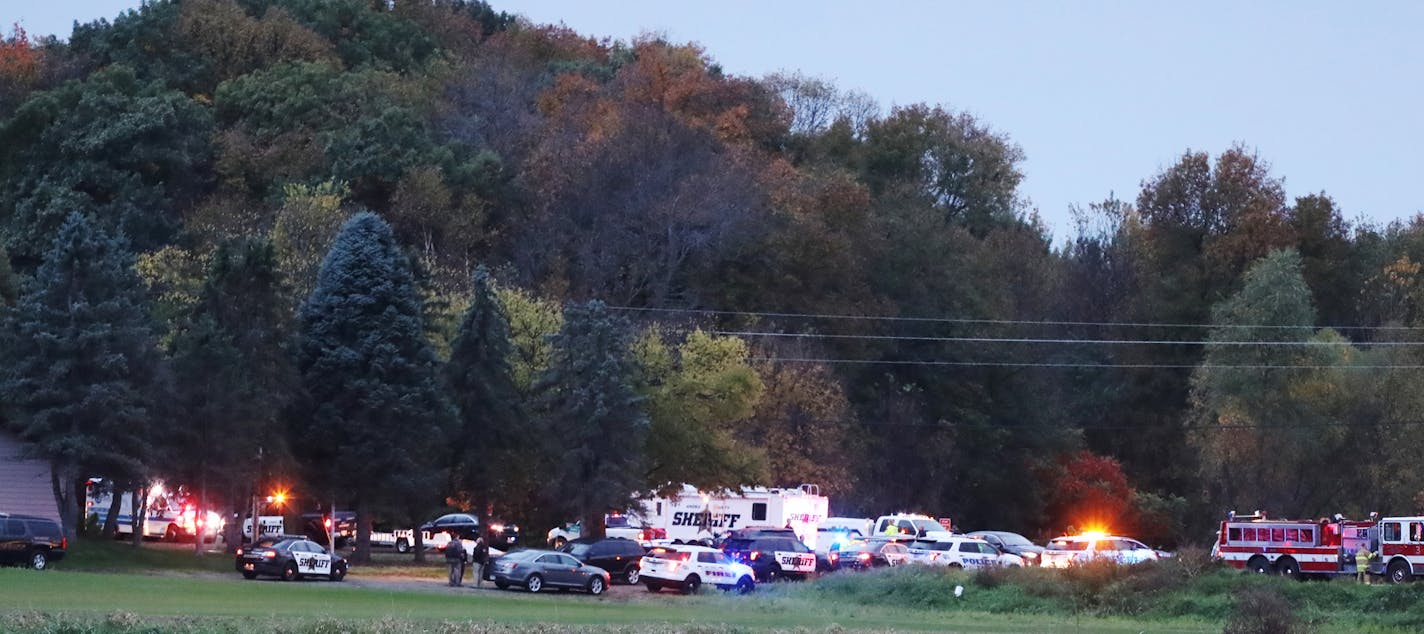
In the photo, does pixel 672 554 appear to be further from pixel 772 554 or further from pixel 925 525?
pixel 925 525

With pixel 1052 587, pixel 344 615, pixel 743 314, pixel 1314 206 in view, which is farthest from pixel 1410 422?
pixel 344 615

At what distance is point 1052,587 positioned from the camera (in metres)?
49.2

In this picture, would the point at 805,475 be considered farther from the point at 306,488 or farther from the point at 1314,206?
the point at 1314,206

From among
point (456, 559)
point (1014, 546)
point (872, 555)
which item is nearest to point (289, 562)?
point (456, 559)

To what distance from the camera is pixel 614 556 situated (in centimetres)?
5662

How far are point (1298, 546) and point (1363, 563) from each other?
2426 millimetres

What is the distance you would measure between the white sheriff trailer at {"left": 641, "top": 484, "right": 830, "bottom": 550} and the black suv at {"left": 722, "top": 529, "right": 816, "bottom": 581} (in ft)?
27.2

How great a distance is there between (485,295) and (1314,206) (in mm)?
54936

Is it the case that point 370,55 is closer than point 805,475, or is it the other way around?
point 805,475

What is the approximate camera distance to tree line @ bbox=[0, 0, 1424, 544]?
59688mm

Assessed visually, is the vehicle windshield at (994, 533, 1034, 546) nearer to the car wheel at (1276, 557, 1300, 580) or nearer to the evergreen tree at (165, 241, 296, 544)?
the car wheel at (1276, 557, 1300, 580)

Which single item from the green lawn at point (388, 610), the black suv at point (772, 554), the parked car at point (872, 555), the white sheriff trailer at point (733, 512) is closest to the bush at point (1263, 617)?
the green lawn at point (388, 610)

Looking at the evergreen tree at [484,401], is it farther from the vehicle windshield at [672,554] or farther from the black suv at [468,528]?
the vehicle windshield at [672,554]

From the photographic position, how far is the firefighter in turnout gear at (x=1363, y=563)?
58.5m
